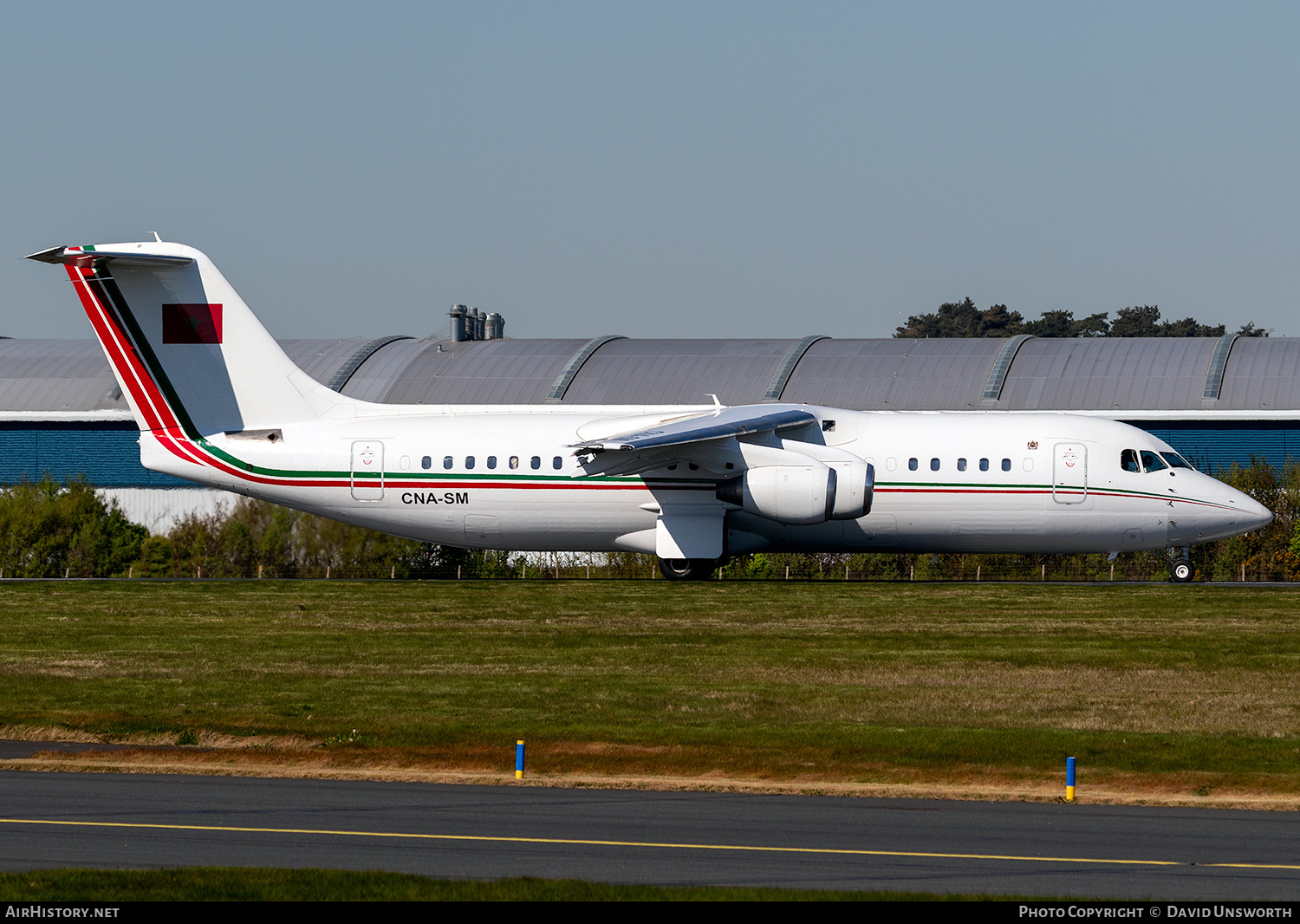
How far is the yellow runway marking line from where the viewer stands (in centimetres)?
1181

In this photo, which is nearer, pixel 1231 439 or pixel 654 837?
pixel 654 837

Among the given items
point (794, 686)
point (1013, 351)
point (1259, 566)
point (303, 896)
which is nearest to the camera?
point (303, 896)

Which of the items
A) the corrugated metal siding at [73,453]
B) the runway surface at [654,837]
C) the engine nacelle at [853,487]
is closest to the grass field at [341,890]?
the runway surface at [654,837]

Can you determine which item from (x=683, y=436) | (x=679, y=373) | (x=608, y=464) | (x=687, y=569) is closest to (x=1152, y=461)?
(x=687, y=569)

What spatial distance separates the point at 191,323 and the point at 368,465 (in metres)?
5.21

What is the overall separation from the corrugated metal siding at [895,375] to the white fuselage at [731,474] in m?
16.9

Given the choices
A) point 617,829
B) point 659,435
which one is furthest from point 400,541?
point 617,829

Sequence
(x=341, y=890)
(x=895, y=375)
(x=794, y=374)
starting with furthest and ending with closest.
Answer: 1. (x=794, y=374)
2. (x=895, y=375)
3. (x=341, y=890)

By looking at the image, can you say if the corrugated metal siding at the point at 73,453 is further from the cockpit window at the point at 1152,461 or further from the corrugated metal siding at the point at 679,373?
the cockpit window at the point at 1152,461

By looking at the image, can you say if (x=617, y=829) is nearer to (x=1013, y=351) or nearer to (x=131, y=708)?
(x=131, y=708)

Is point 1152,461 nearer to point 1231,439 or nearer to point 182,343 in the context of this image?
point 1231,439

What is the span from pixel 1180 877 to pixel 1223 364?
44587 millimetres

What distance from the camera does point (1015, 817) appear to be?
13656mm

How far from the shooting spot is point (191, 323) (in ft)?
114
